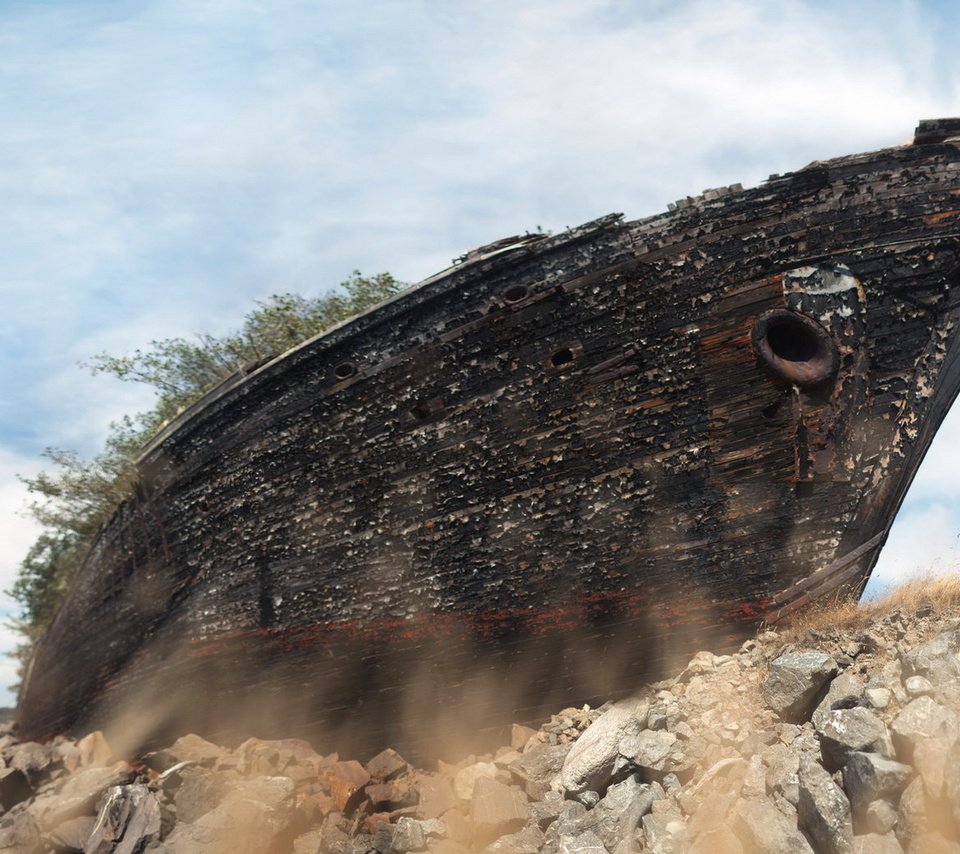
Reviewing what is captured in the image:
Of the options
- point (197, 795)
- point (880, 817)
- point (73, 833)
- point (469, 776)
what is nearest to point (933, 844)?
point (880, 817)

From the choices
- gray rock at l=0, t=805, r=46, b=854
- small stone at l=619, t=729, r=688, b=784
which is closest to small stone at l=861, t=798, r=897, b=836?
small stone at l=619, t=729, r=688, b=784

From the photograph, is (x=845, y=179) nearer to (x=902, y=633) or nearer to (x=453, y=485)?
(x=902, y=633)

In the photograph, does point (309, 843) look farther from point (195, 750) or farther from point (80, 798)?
point (80, 798)

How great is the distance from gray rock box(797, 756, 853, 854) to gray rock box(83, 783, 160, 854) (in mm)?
Result: 5165

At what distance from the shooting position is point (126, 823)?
6.12 m

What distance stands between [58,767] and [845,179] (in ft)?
36.0

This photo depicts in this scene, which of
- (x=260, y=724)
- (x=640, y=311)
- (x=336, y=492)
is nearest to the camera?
(x=640, y=311)

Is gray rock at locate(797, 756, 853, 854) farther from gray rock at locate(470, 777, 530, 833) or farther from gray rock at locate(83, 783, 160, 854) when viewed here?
gray rock at locate(83, 783, 160, 854)

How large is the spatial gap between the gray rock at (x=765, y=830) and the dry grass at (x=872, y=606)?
1669mm

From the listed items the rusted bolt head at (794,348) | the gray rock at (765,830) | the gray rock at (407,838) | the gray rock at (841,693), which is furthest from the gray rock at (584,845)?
the rusted bolt head at (794,348)

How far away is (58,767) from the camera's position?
8.83m

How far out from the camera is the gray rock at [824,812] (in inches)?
138

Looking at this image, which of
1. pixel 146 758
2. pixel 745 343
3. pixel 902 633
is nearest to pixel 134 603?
pixel 146 758

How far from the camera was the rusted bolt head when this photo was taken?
5.52 metres
